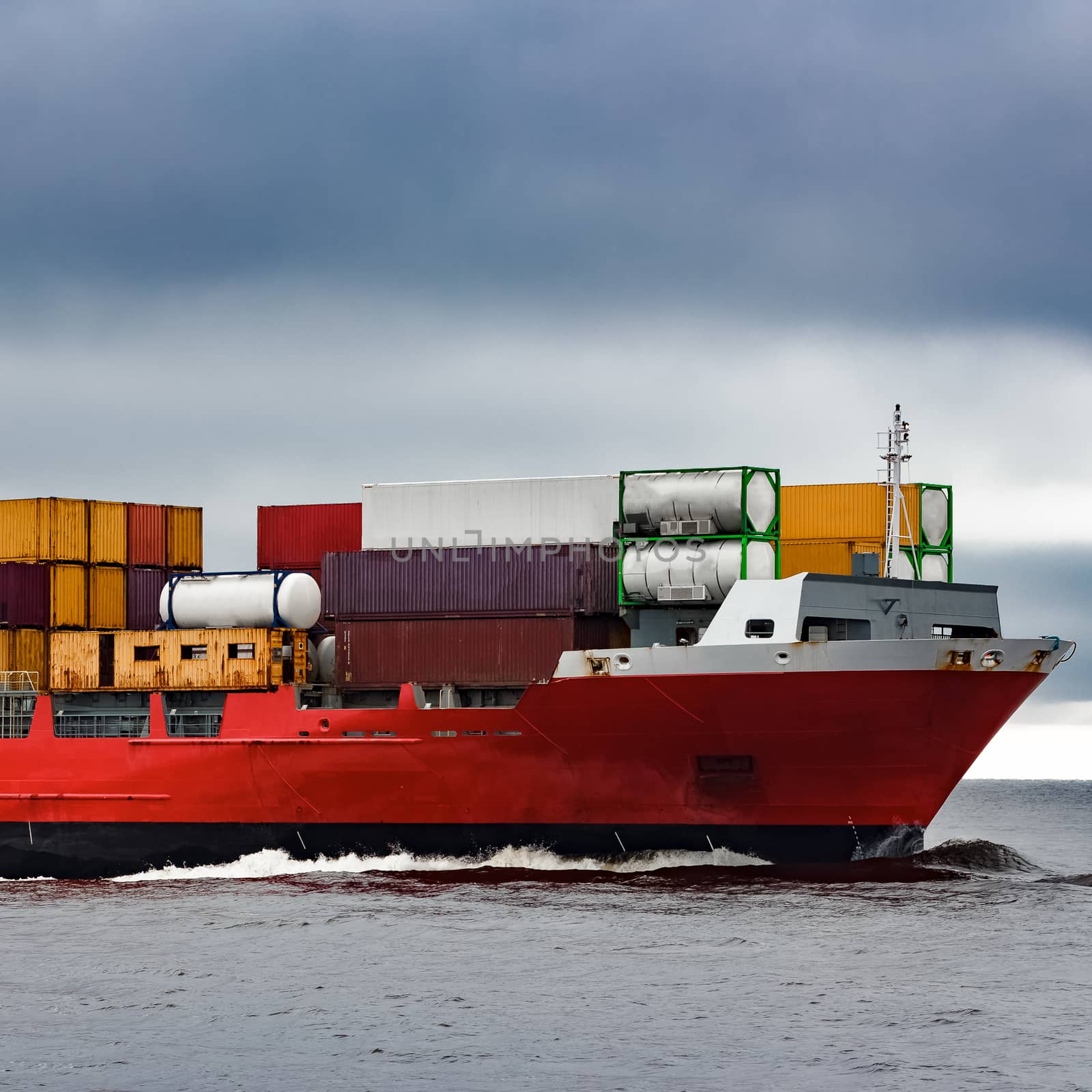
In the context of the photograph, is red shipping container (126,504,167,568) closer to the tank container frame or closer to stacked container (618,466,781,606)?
the tank container frame

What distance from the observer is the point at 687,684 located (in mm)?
34875

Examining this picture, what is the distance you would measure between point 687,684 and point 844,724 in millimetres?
3421

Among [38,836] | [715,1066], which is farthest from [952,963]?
[38,836]

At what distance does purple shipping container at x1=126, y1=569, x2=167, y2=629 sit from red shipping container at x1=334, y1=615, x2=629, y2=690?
7.57 meters

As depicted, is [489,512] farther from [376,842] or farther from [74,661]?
[74,661]

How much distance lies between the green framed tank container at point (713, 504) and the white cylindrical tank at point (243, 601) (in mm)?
8574

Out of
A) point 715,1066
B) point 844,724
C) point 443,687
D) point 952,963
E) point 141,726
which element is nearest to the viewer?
point 715,1066

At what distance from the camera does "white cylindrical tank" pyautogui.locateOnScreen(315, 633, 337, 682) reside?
135 feet

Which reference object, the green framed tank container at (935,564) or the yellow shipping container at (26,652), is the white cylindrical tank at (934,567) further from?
the yellow shipping container at (26,652)

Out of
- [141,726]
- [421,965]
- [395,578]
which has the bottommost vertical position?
[421,965]

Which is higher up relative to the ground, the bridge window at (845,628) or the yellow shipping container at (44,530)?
the yellow shipping container at (44,530)

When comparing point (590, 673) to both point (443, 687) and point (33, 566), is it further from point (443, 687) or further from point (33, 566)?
point (33, 566)

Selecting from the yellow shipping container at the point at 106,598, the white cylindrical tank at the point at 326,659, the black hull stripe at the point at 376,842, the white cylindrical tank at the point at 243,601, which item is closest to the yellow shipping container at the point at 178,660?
the white cylindrical tank at the point at 243,601

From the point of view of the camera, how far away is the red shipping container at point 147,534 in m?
44.5
